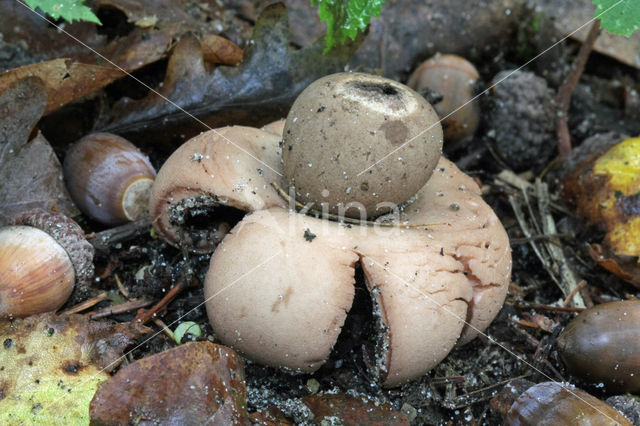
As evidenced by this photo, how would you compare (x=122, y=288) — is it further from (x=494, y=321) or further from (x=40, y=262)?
(x=494, y=321)

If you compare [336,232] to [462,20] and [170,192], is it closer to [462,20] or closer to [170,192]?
[170,192]

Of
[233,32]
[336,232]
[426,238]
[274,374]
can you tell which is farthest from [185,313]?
[233,32]

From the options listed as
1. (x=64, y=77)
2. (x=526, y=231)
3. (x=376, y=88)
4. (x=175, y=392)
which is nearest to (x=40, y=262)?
(x=175, y=392)

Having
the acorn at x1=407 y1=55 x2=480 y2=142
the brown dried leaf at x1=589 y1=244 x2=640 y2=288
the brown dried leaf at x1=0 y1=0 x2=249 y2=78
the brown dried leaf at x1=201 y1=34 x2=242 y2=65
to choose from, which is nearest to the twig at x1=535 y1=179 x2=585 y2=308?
the brown dried leaf at x1=589 y1=244 x2=640 y2=288

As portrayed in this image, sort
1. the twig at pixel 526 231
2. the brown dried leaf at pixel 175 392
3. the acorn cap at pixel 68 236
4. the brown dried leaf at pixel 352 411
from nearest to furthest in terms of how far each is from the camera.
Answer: the brown dried leaf at pixel 175 392 < the brown dried leaf at pixel 352 411 < the acorn cap at pixel 68 236 < the twig at pixel 526 231

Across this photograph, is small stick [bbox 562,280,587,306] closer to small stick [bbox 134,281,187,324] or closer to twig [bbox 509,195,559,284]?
twig [bbox 509,195,559,284]

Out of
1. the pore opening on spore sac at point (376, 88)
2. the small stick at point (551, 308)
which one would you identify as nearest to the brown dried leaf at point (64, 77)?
the pore opening on spore sac at point (376, 88)

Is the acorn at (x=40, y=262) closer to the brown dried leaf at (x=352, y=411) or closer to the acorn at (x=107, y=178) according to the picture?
the acorn at (x=107, y=178)

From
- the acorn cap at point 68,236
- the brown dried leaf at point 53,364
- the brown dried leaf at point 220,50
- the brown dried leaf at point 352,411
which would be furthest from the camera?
the brown dried leaf at point 220,50
